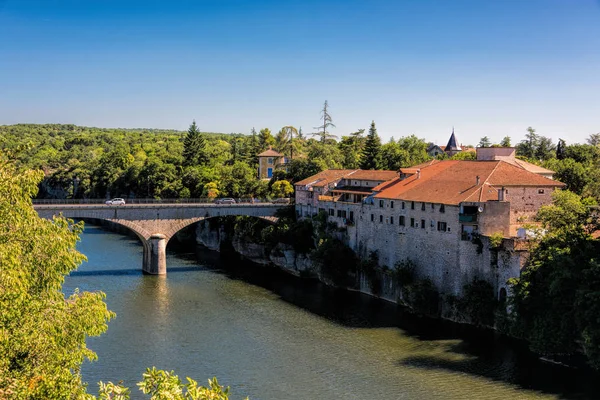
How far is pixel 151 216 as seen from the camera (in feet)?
242

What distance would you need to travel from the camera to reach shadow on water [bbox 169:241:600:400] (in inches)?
1528

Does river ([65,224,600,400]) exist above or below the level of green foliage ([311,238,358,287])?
below

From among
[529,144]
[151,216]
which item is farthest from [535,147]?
[151,216]

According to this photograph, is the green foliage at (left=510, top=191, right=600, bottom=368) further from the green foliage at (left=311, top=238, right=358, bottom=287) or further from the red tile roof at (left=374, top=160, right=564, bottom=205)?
the green foliage at (left=311, top=238, right=358, bottom=287)

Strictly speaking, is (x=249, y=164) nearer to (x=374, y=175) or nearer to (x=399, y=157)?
(x=399, y=157)

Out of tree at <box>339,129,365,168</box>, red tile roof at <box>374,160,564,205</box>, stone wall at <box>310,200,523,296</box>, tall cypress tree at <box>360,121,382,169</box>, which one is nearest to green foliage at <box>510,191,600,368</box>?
stone wall at <box>310,200,523,296</box>

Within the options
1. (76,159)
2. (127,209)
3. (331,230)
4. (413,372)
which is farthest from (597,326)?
(76,159)

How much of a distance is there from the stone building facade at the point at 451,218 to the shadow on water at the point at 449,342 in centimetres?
413

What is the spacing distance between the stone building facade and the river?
4.73 metres

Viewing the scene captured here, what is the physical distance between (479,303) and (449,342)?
15.1 feet

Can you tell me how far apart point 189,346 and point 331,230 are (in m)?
29.2

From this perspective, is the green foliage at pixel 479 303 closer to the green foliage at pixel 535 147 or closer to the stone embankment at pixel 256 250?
the stone embankment at pixel 256 250

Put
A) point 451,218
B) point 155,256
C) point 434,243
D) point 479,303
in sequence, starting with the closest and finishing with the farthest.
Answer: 1. point 479,303
2. point 451,218
3. point 434,243
4. point 155,256

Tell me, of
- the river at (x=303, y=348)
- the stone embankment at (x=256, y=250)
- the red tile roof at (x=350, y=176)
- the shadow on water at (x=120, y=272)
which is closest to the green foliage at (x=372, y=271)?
the river at (x=303, y=348)
